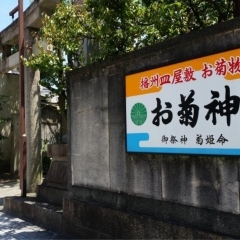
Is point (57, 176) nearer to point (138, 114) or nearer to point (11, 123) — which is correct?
point (138, 114)

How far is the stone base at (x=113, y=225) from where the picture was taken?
471cm

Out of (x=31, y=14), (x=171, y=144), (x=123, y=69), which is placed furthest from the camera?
(x=31, y=14)

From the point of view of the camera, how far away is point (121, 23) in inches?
309

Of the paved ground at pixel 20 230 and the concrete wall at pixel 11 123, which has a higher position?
the concrete wall at pixel 11 123

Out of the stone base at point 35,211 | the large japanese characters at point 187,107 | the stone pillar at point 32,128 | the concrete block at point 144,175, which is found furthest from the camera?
the stone pillar at point 32,128

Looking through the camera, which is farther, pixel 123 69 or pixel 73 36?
pixel 73 36

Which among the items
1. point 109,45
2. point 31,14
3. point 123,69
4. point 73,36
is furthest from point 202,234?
point 31,14

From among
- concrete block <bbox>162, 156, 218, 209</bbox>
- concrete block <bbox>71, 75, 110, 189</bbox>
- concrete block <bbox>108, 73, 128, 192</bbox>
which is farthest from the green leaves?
concrete block <bbox>162, 156, 218, 209</bbox>

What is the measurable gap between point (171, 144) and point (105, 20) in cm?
381

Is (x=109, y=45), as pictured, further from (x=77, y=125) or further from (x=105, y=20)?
(x=77, y=125)

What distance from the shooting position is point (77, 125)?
684 cm

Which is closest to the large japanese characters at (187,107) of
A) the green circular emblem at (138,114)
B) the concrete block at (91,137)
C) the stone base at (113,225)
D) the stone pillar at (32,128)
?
the green circular emblem at (138,114)

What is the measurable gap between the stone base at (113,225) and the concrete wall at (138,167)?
29mm

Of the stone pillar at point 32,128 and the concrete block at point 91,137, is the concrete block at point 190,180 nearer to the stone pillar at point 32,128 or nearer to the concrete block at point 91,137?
the concrete block at point 91,137
